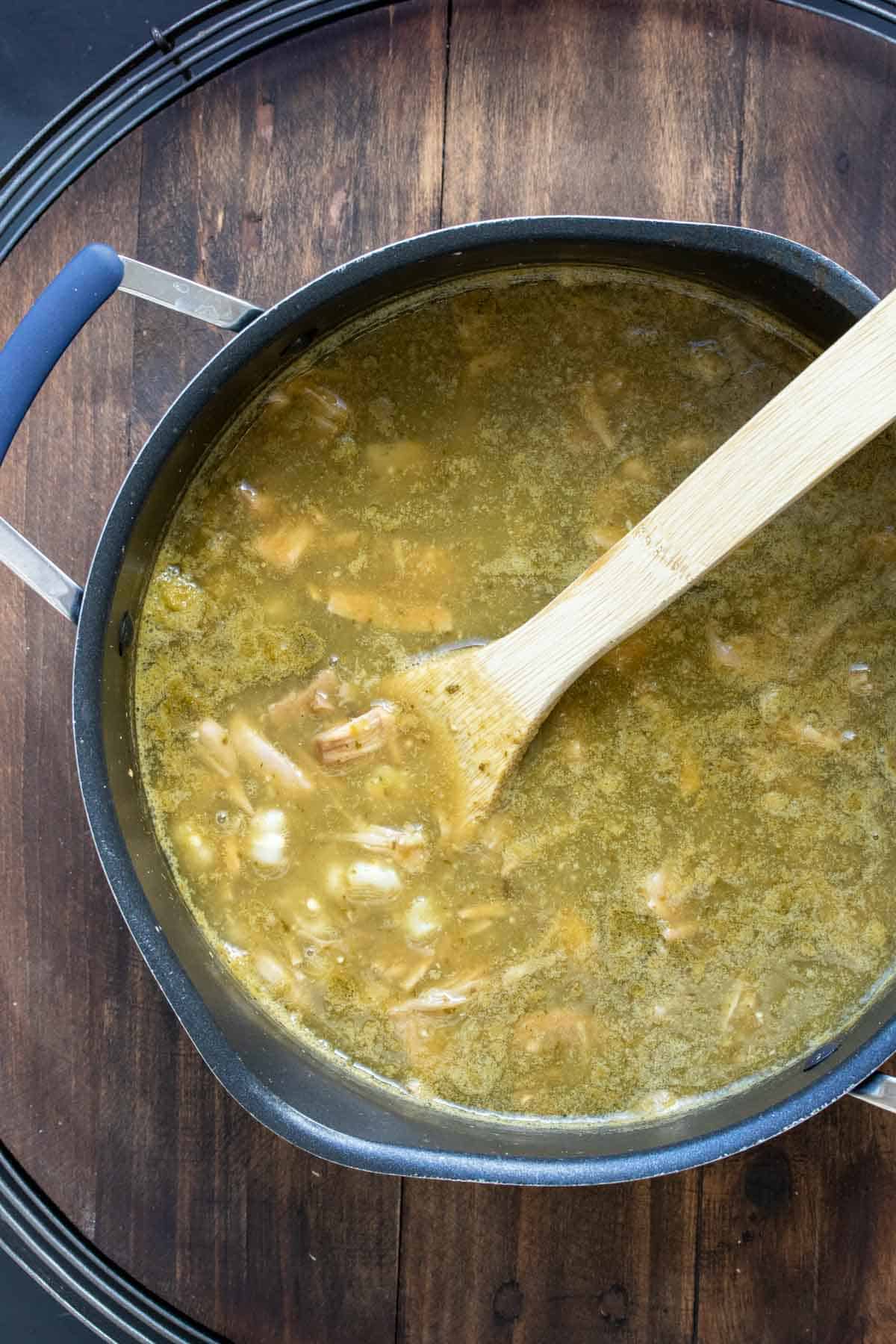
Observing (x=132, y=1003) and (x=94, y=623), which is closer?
(x=94, y=623)

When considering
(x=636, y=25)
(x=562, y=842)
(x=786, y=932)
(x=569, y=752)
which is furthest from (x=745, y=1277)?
(x=636, y=25)

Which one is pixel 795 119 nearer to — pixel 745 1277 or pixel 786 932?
pixel 786 932

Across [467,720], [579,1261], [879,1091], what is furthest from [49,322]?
[579,1261]

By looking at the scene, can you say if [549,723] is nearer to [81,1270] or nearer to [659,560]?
[659,560]

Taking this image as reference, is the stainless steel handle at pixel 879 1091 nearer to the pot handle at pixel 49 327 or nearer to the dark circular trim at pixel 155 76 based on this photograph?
the pot handle at pixel 49 327

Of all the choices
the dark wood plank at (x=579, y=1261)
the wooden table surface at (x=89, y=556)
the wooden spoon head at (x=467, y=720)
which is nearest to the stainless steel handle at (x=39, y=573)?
the wooden table surface at (x=89, y=556)

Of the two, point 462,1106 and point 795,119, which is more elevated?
point 795,119
